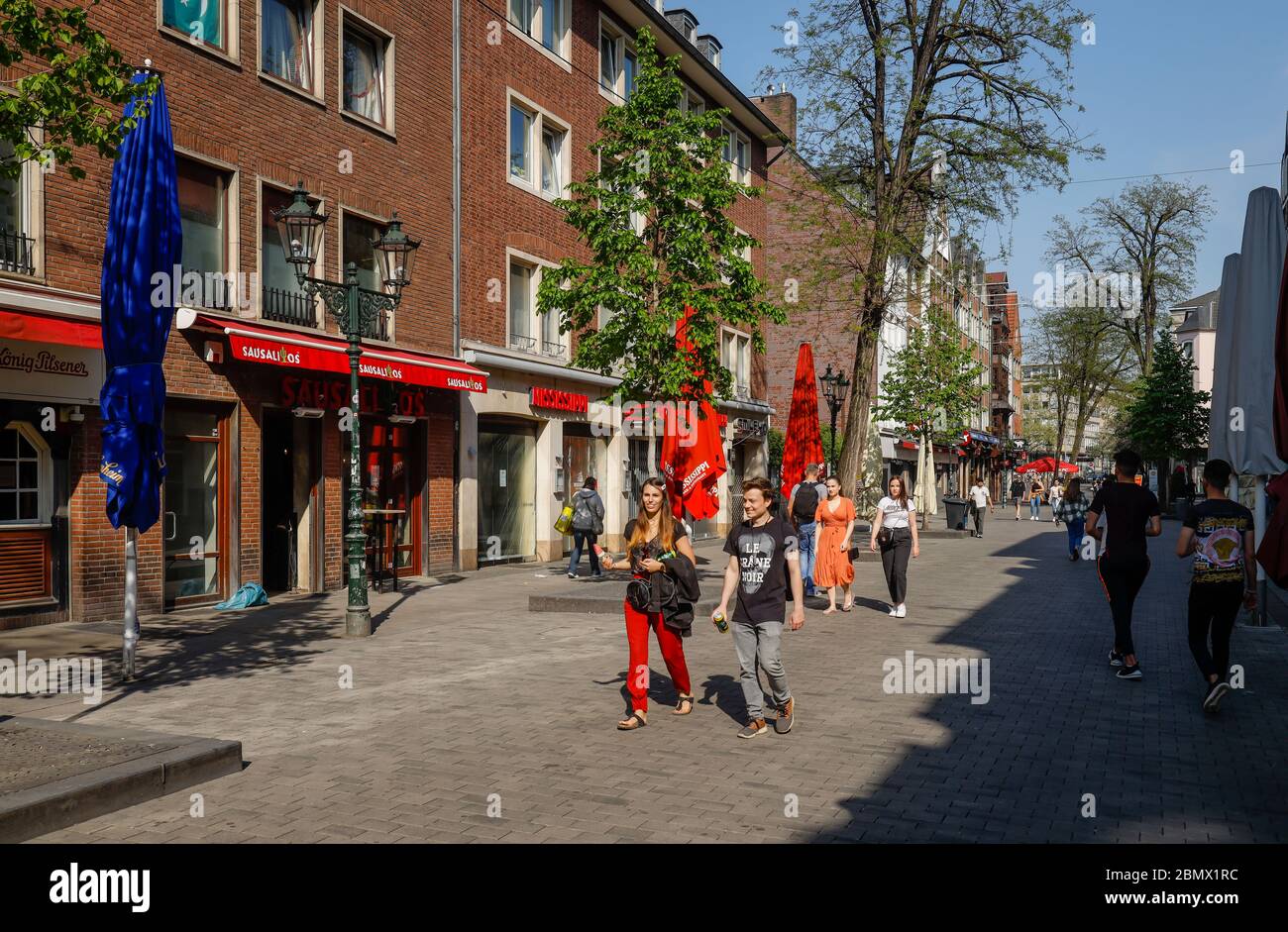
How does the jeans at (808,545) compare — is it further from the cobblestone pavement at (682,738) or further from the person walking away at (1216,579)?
the person walking away at (1216,579)

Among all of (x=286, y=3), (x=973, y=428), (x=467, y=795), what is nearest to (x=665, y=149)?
(x=286, y=3)

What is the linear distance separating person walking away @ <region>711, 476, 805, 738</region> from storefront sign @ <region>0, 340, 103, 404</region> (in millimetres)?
7808

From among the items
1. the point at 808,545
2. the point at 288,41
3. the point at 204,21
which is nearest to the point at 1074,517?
the point at 808,545

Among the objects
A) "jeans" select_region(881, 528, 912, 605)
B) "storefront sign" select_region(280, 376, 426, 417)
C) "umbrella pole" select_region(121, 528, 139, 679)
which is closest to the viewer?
"umbrella pole" select_region(121, 528, 139, 679)

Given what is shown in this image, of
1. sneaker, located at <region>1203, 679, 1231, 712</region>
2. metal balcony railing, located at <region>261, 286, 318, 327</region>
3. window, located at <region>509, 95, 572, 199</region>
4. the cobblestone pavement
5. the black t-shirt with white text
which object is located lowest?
the cobblestone pavement

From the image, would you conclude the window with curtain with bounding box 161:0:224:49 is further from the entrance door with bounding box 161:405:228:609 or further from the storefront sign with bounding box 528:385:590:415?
the storefront sign with bounding box 528:385:590:415

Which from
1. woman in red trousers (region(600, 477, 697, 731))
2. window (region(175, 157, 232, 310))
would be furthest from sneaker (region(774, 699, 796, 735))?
window (region(175, 157, 232, 310))

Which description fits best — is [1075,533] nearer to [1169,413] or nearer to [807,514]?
[807,514]

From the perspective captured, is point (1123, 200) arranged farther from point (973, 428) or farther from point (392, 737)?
point (392, 737)

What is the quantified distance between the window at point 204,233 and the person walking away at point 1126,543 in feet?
36.4

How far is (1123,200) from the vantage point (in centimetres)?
5225

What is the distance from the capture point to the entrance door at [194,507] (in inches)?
552

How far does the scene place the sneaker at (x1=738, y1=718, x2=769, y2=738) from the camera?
24.1 ft

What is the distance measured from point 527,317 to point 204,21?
9.37 m
